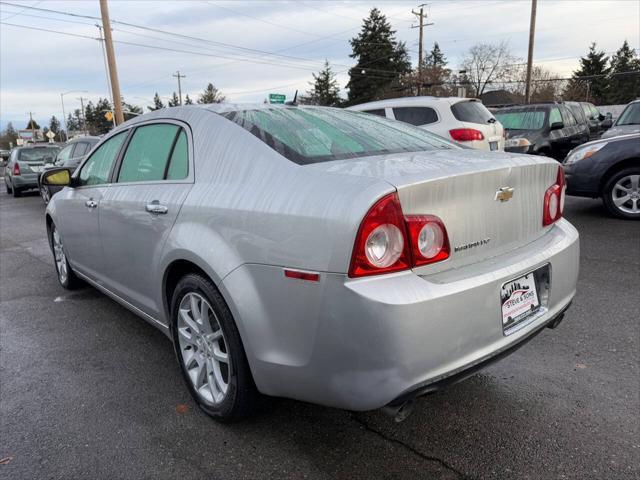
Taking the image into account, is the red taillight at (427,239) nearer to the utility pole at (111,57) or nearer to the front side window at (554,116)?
the front side window at (554,116)

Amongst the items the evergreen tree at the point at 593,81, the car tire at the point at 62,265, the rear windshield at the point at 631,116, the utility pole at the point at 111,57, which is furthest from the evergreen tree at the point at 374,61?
the car tire at the point at 62,265

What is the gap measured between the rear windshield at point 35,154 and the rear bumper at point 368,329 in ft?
53.8

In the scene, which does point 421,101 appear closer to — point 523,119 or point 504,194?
point 523,119

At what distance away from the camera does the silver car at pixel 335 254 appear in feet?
5.84

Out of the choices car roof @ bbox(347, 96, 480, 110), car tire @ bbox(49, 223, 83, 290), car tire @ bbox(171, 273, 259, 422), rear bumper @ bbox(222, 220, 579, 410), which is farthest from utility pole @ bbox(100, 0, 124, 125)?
rear bumper @ bbox(222, 220, 579, 410)

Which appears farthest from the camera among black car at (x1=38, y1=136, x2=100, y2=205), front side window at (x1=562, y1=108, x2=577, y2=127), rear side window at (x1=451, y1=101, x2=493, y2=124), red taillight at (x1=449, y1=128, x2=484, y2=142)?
black car at (x1=38, y1=136, x2=100, y2=205)

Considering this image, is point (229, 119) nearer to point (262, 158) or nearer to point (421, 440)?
A: point (262, 158)

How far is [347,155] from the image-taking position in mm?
2314

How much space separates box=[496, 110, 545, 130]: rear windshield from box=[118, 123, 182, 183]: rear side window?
9.76 m

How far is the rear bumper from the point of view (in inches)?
68.6

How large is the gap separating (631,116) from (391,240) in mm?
8885

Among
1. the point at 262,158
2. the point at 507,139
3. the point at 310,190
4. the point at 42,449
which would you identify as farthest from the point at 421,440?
the point at 507,139

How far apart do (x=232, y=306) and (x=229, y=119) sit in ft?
3.30

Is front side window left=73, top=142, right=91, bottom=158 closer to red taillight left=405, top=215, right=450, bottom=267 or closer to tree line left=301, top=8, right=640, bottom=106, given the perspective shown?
red taillight left=405, top=215, right=450, bottom=267
